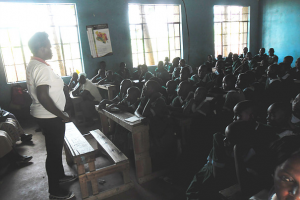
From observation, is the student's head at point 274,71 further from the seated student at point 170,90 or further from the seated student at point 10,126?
the seated student at point 10,126

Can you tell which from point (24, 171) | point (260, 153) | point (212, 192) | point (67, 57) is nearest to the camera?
point (260, 153)

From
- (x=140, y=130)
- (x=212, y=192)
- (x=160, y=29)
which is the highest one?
(x=160, y=29)

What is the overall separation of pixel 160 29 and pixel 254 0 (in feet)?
17.0

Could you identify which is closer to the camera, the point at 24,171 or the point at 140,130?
the point at 140,130

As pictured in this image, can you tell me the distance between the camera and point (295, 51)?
9320mm

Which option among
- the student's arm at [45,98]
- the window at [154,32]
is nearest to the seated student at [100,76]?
the window at [154,32]

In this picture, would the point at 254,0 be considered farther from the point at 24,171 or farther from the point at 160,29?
the point at 24,171

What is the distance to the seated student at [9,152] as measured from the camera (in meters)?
3.00

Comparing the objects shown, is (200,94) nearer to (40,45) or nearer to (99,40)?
(40,45)

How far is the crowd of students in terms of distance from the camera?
1.46 meters

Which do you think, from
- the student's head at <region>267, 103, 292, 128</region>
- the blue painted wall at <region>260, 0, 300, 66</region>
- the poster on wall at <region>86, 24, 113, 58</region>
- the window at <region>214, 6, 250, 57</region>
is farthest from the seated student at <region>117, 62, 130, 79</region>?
the blue painted wall at <region>260, 0, 300, 66</region>

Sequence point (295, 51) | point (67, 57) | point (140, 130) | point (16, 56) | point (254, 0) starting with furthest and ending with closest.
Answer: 1. point (254, 0)
2. point (295, 51)
3. point (67, 57)
4. point (16, 56)
5. point (140, 130)

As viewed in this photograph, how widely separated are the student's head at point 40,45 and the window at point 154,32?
6.11 m

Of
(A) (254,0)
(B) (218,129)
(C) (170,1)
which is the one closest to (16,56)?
(C) (170,1)
